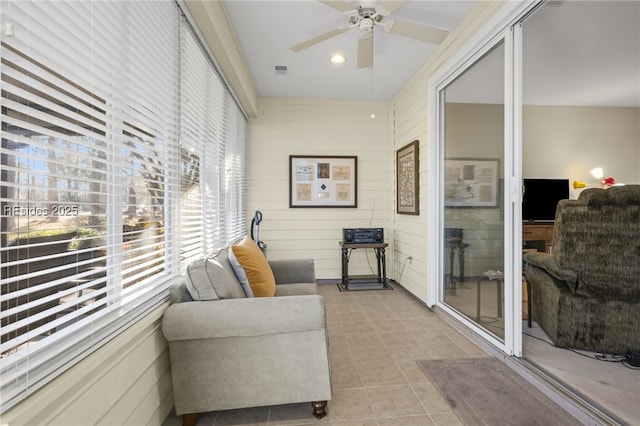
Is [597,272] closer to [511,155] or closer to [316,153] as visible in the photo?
[511,155]

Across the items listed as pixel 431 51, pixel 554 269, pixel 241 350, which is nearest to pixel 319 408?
pixel 241 350

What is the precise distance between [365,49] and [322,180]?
2.32m

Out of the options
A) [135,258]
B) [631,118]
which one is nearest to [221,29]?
[135,258]

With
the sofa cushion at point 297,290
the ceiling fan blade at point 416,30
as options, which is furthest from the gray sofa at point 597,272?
the sofa cushion at point 297,290

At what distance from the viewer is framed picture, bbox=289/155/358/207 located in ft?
15.7

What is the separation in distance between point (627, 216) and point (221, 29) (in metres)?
3.21

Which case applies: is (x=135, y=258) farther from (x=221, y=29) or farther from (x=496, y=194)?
(x=496, y=194)

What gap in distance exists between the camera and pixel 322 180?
4816 millimetres

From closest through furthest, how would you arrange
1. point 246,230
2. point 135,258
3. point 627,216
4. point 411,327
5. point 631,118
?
point 135,258 → point 627,216 → point 411,327 → point 246,230 → point 631,118

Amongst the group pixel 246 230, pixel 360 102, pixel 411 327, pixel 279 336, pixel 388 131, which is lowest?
pixel 411 327

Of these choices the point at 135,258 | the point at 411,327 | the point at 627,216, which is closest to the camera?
the point at 135,258

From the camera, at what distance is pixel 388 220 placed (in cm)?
495

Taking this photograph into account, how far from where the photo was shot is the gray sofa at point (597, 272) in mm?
2170

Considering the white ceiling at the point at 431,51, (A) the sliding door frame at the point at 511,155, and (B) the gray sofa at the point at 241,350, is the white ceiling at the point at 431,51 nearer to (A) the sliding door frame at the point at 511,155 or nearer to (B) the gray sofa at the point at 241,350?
(A) the sliding door frame at the point at 511,155
